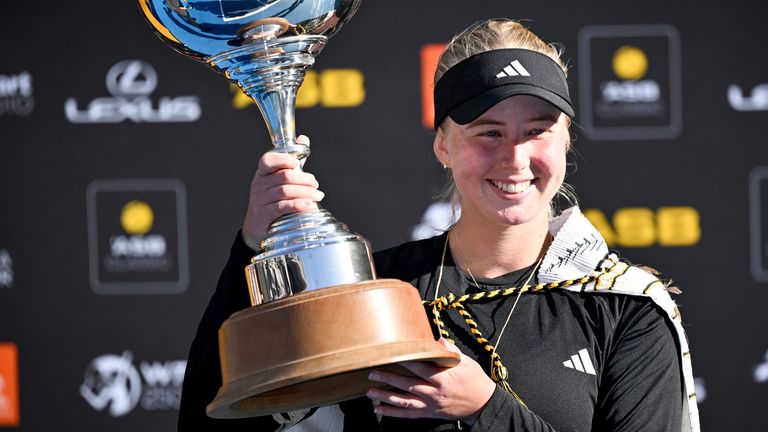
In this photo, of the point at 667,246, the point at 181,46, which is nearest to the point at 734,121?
the point at 667,246

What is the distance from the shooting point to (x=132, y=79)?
306 cm

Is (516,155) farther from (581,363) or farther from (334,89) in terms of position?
(334,89)

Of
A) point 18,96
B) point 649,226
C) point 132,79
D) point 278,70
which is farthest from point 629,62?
point 278,70

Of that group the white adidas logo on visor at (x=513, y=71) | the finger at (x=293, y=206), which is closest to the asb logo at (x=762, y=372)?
the white adidas logo on visor at (x=513, y=71)

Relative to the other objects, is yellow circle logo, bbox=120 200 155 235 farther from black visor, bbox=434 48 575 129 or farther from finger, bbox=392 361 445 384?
finger, bbox=392 361 445 384

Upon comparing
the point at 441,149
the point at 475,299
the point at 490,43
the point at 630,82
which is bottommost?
the point at 475,299

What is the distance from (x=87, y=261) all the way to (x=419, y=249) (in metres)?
1.66

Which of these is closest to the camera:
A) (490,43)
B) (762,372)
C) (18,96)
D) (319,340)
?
(319,340)

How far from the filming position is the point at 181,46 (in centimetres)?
141

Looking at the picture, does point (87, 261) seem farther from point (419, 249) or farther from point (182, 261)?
point (419, 249)

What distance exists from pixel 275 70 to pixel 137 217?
184 centimetres

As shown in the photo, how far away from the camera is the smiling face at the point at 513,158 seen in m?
1.53

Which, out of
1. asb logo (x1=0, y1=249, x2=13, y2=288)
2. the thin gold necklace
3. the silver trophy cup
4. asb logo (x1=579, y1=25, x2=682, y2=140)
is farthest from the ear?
asb logo (x1=0, y1=249, x2=13, y2=288)

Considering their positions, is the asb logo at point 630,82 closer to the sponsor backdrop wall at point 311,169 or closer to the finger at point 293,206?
the sponsor backdrop wall at point 311,169
